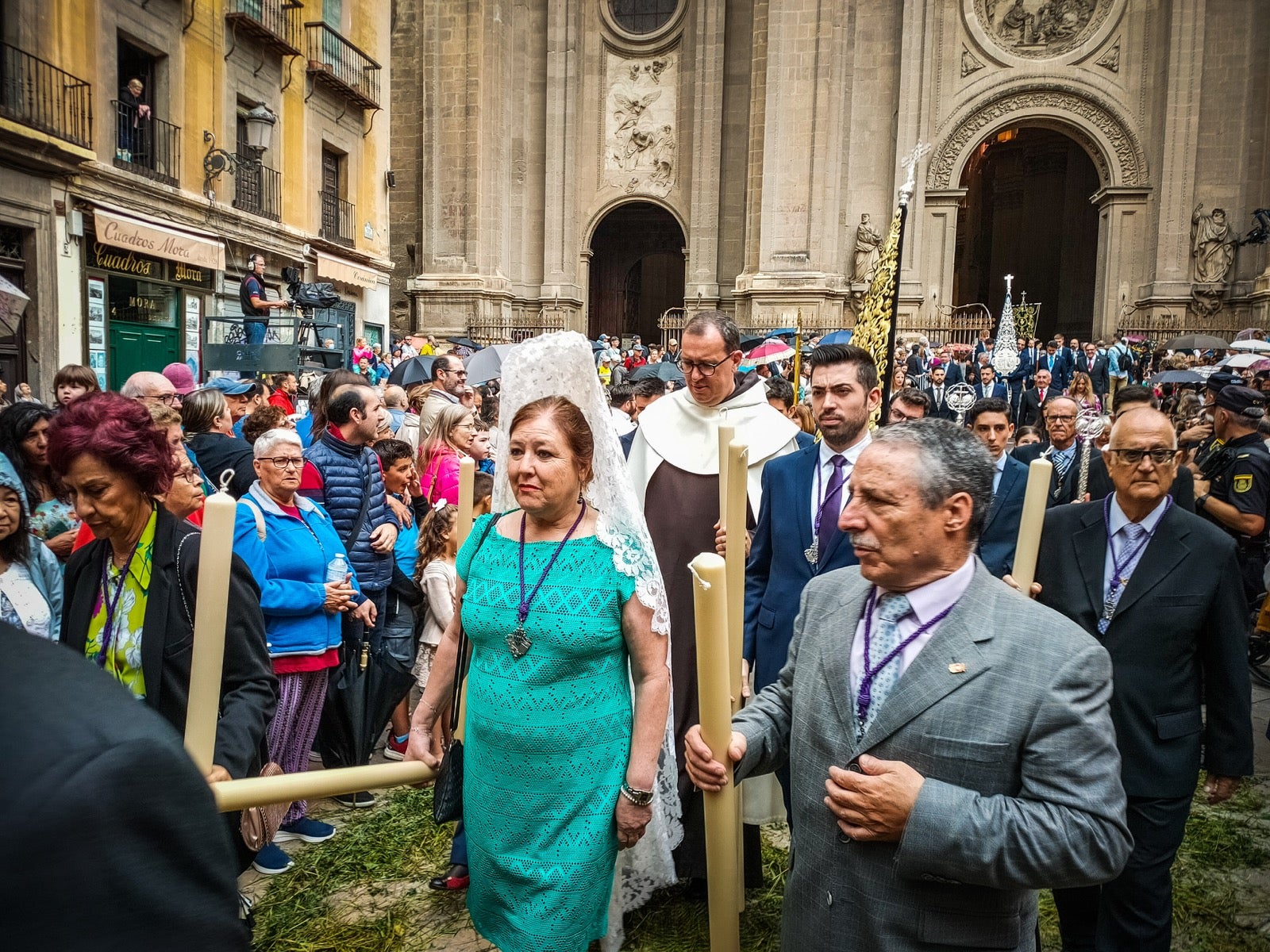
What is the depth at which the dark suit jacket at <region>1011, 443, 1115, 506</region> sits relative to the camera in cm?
513

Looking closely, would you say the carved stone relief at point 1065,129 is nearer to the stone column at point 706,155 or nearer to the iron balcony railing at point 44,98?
the stone column at point 706,155

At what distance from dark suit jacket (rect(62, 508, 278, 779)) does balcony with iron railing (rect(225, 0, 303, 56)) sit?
51.5ft

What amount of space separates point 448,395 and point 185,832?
22.6 feet

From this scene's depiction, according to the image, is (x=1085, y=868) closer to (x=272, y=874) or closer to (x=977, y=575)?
(x=977, y=575)

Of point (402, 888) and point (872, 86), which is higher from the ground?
point (872, 86)

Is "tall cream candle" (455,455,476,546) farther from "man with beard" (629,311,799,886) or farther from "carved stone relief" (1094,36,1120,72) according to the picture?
"carved stone relief" (1094,36,1120,72)

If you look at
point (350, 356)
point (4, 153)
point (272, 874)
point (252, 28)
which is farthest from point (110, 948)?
point (252, 28)

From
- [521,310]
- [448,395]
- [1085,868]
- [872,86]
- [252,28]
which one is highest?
[872,86]

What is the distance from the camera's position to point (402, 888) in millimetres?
3775

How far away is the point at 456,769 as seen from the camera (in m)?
2.68

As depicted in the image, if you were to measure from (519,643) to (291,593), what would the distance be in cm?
186

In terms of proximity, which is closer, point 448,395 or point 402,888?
point 402,888

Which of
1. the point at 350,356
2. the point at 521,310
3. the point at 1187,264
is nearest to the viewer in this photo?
the point at 350,356

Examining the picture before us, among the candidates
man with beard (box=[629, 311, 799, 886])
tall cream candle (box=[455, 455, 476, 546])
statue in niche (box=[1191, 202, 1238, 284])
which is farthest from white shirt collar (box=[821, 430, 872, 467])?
statue in niche (box=[1191, 202, 1238, 284])
